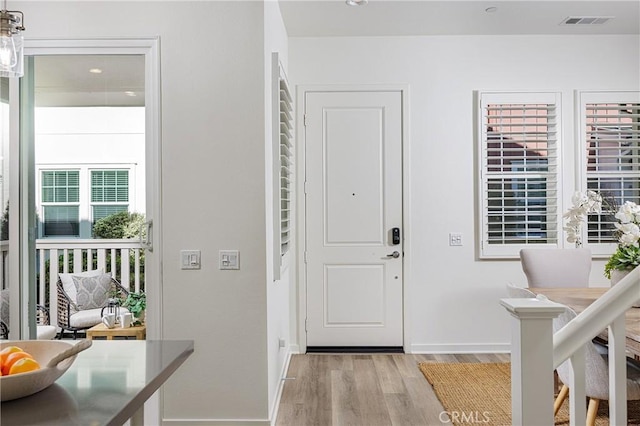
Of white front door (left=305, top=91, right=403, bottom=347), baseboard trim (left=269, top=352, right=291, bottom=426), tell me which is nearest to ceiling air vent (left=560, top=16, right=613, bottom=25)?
white front door (left=305, top=91, right=403, bottom=347)

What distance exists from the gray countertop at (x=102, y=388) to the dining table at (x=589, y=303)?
1.86m

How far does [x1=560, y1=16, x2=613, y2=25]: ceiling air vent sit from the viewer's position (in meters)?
4.22

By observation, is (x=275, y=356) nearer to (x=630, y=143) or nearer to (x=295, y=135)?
(x=295, y=135)

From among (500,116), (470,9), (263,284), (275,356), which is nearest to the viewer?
(263,284)

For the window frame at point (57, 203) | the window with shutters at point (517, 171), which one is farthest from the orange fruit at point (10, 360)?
the window with shutters at point (517, 171)

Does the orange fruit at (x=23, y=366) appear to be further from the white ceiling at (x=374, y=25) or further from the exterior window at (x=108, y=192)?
the white ceiling at (x=374, y=25)

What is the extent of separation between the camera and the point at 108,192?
306cm

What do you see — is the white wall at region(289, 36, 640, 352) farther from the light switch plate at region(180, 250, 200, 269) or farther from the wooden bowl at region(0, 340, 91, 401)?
the wooden bowl at region(0, 340, 91, 401)

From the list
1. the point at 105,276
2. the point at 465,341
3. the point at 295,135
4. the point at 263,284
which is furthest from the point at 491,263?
the point at 105,276

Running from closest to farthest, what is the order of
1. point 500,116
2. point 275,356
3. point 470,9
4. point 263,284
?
point 263,284
point 275,356
point 470,9
point 500,116

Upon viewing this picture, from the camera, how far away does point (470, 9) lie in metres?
4.08

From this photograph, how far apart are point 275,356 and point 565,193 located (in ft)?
9.58

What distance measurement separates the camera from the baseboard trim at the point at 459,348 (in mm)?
4633

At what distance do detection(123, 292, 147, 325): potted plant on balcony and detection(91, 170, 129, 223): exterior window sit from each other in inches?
19.4
